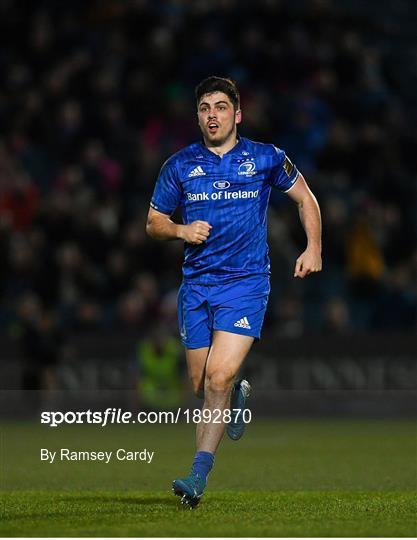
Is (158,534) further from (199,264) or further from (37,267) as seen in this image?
(37,267)

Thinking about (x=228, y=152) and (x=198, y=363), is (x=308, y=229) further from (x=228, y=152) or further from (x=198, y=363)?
(x=198, y=363)

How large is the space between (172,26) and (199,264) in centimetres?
1546

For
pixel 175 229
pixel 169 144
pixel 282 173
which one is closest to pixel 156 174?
pixel 169 144

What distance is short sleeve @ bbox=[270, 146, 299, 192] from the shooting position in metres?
9.58

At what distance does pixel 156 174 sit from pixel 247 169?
12400 millimetres

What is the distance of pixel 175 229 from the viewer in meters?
9.22

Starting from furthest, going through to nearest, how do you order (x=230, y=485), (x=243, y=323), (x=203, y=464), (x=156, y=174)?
(x=156, y=174) < (x=230, y=485) < (x=243, y=323) < (x=203, y=464)

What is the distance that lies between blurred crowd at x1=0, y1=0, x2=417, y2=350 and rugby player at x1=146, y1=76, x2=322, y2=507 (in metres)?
10.3

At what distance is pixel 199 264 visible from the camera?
9.50 m

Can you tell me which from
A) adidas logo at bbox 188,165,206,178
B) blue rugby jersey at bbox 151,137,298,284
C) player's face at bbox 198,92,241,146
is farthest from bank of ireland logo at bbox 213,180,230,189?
player's face at bbox 198,92,241,146

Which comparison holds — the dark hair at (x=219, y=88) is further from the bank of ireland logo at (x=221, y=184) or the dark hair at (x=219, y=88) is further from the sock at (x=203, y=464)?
the sock at (x=203, y=464)

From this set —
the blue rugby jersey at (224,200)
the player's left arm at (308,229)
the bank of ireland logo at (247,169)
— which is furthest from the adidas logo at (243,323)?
the bank of ireland logo at (247,169)

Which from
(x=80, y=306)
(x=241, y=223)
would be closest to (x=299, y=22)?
(x=80, y=306)

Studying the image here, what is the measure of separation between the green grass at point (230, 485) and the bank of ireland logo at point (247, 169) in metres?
2.21
